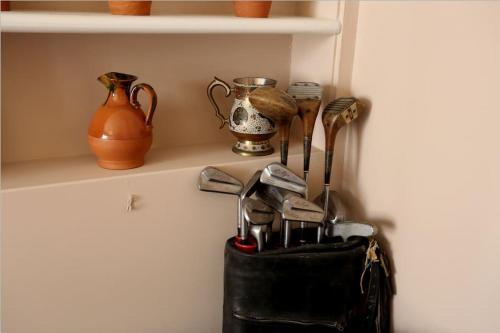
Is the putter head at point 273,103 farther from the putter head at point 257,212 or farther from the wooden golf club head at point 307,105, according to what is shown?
the putter head at point 257,212

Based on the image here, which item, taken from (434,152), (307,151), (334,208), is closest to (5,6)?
(307,151)

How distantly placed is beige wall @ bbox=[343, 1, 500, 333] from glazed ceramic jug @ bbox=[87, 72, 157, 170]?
24.3 inches

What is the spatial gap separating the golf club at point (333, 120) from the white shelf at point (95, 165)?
0.09 m

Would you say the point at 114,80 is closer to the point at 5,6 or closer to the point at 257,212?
the point at 5,6

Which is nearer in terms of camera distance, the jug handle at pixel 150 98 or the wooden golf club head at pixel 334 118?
the jug handle at pixel 150 98

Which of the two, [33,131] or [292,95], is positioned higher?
[292,95]

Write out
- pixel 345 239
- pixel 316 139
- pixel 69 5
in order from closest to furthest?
pixel 69 5, pixel 345 239, pixel 316 139

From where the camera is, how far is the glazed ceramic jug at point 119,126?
49.7 inches

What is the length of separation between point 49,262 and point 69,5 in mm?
633

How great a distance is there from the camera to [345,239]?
1427mm

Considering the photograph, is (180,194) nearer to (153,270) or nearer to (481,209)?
(153,270)

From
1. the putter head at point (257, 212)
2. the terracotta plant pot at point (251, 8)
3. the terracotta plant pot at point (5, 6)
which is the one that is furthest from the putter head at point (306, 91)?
the terracotta plant pot at point (5, 6)

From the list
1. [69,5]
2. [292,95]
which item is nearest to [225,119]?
[292,95]

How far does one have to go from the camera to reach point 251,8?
4.50 ft
